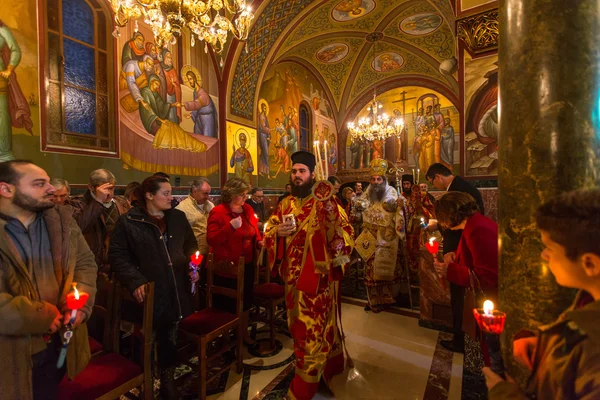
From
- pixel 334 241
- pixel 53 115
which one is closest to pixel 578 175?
pixel 334 241

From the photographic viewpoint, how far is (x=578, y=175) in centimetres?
124

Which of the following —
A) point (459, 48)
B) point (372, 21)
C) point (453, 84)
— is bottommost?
point (459, 48)

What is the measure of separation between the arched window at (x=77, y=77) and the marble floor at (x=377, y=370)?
430 cm

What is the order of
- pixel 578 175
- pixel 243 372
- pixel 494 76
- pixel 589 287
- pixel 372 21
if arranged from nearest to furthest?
pixel 589 287
pixel 578 175
pixel 243 372
pixel 494 76
pixel 372 21

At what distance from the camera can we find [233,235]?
361 centimetres

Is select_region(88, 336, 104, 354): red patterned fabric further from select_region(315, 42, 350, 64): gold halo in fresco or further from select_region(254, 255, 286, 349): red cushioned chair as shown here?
select_region(315, 42, 350, 64): gold halo in fresco

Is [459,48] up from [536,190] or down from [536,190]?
up

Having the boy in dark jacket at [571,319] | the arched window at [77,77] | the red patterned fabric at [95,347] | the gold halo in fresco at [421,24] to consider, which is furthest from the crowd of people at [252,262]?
the gold halo in fresco at [421,24]

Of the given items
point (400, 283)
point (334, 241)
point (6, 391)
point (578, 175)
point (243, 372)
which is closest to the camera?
point (578, 175)

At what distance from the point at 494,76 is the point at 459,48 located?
910 mm

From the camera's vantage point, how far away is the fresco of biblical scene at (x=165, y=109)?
5.49 m

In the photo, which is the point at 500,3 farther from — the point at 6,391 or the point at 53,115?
the point at 53,115

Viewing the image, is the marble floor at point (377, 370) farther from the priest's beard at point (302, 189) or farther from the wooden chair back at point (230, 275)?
the priest's beard at point (302, 189)

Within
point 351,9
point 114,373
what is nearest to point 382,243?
point 114,373
